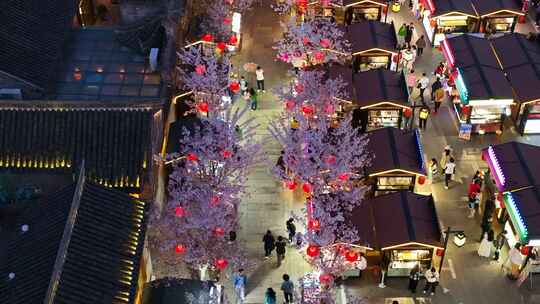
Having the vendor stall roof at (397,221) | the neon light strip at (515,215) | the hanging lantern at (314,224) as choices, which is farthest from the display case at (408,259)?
the neon light strip at (515,215)

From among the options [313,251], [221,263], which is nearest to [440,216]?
[313,251]

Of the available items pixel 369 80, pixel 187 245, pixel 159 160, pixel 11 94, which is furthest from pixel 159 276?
pixel 369 80

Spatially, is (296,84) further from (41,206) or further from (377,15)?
(41,206)

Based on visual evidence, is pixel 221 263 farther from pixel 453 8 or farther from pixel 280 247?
pixel 453 8

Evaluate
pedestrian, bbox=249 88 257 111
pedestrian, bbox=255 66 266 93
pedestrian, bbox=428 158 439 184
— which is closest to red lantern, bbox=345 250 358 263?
pedestrian, bbox=428 158 439 184

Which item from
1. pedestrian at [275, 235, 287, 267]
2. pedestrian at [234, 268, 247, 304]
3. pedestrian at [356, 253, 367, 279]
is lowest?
pedestrian at [234, 268, 247, 304]

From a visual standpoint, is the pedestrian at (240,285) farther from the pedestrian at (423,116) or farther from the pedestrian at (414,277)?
the pedestrian at (423,116)

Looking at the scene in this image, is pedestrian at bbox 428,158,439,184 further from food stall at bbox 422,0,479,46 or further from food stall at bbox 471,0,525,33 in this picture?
food stall at bbox 471,0,525,33
